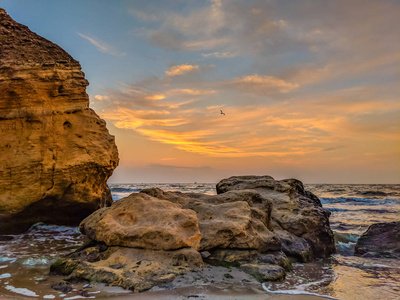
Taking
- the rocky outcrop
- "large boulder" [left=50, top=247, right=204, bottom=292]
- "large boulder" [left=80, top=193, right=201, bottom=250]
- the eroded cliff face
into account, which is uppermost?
the eroded cliff face

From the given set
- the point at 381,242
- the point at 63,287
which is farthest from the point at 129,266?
the point at 381,242

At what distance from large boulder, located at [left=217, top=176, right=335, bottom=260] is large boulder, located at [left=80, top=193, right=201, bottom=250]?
2.11 metres

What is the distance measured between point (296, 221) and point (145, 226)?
345cm

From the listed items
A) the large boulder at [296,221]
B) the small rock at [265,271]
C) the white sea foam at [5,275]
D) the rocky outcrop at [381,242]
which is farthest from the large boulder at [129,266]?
the rocky outcrop at [381,242]

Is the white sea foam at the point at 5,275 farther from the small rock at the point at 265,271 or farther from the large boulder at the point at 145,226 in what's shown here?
the small rock at the point at 265,271

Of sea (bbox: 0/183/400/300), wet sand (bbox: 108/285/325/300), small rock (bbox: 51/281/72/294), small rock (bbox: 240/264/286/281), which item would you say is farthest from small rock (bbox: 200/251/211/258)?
small rock (bbox: 51/281/72/294)

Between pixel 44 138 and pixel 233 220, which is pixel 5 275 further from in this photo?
pixel 44 138

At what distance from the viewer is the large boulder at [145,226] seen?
4.71 metres

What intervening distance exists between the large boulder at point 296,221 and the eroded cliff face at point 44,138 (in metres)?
3.61

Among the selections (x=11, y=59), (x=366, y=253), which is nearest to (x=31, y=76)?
(x=11, y=59)

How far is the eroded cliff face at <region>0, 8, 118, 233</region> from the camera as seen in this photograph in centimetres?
746

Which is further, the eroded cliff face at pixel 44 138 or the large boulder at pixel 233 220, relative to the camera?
the eroded cliff face at pixel 44 138

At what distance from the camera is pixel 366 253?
7.21 m

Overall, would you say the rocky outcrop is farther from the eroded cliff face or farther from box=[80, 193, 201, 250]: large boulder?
the eroded cliff face
